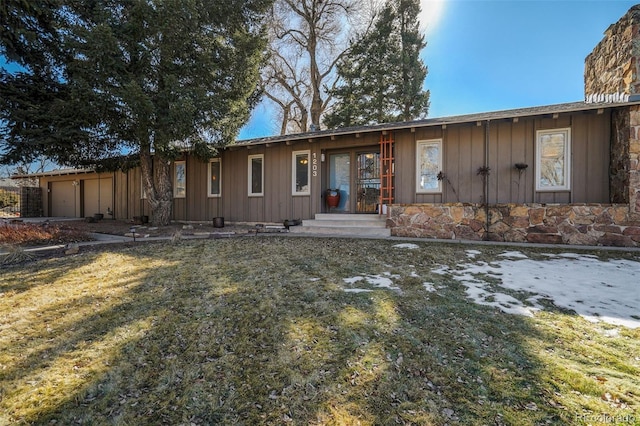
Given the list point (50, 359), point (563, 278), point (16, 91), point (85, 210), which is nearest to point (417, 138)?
point (563, 278)

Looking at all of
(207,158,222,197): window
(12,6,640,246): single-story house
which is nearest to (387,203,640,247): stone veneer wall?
(12,6,640,246): single-story house

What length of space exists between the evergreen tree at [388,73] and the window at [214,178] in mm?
7204

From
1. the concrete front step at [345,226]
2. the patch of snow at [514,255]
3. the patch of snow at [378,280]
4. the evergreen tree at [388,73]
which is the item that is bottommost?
the patch of snow at [378,280]

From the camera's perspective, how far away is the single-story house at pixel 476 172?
594cm

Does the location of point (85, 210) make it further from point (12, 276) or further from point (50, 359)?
point (50, 359)

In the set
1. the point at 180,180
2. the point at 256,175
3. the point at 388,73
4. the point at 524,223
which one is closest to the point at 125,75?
the point at 256,175

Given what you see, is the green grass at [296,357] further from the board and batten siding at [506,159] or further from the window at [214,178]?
the window at [214,178]

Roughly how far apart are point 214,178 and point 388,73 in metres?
9.82

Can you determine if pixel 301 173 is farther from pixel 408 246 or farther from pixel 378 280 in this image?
pixel 378 280

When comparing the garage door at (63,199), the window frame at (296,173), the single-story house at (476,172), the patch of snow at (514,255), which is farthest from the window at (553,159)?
the garage door at (63,199)

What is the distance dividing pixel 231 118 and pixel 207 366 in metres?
8.04

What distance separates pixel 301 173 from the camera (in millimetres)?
9180

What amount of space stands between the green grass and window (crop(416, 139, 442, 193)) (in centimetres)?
477

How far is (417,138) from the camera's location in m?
7.87
